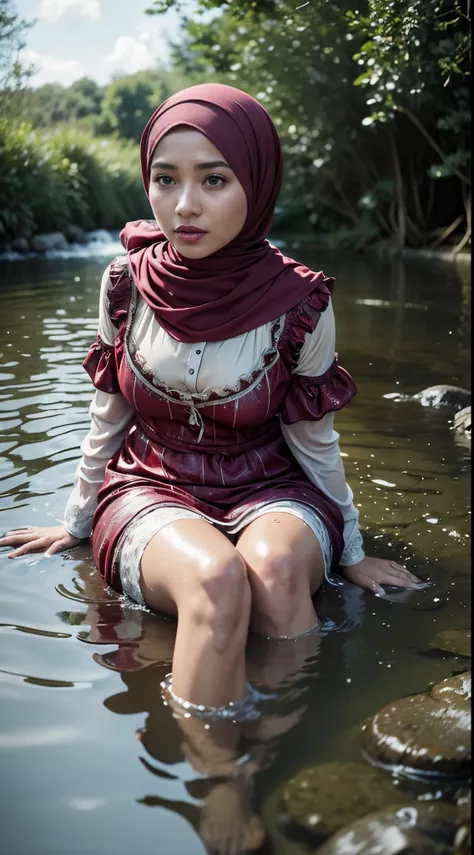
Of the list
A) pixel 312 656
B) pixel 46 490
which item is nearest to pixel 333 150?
pixel 46 490

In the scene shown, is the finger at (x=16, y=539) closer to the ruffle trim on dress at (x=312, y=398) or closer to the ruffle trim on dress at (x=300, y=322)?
the ruffle trim on dress at (x=312, y=398)

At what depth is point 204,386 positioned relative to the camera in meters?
2.73

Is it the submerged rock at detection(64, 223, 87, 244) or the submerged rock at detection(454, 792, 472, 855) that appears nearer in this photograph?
the submerged rock at detection(454, 792, 472, 855)

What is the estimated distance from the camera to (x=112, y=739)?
2123mm

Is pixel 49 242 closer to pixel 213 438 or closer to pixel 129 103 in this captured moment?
pixel 213 438

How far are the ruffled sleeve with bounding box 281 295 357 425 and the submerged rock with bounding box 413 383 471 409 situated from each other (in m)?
2.90

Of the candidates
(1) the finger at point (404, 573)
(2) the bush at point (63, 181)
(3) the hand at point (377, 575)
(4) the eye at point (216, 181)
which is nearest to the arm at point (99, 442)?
(4) the eye at point (216, 181)

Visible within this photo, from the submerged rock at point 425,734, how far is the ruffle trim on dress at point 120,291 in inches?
57.3

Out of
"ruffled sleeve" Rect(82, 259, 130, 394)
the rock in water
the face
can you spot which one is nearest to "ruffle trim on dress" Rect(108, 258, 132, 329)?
"ruffled sleeve" Rect(82, 259, 130, 394)

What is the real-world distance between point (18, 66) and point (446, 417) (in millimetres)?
10598

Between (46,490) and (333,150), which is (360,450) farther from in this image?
(333,150)

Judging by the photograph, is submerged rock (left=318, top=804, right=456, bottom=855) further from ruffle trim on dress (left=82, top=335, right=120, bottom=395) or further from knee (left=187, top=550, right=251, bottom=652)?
ruffle trim on dress (left=82, top=335, right=120, bottom=395)

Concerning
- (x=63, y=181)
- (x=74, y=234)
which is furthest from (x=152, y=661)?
(x=63, y=181)

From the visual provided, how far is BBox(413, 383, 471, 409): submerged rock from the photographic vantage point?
223 inches
